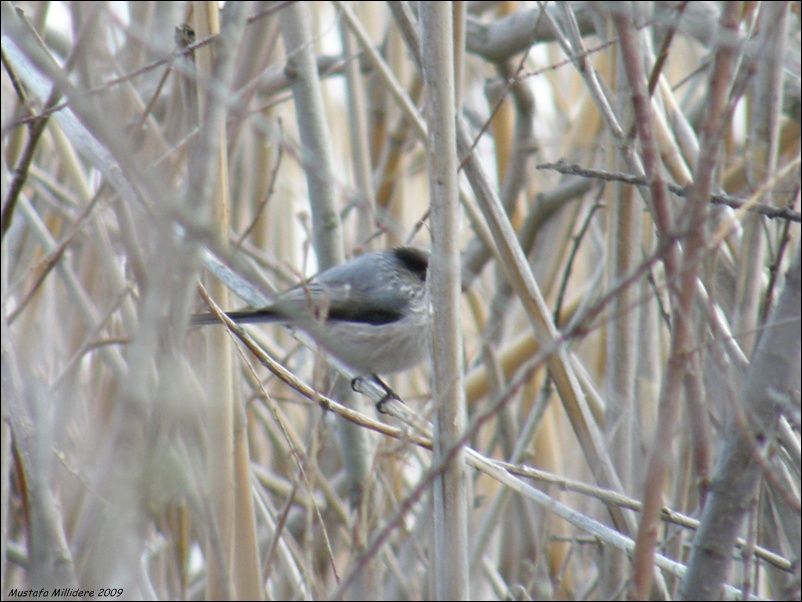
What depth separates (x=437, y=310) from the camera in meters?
1.50

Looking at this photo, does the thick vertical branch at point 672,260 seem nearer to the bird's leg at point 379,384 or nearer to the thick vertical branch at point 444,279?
the thick vertical branch at point 444,279

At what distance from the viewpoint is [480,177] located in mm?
1779

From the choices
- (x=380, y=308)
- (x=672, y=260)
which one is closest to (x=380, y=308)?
(x=380, y=308)

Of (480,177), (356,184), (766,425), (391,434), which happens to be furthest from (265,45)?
(766,425)

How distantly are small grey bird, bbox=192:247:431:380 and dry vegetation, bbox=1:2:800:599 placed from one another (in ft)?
0.50

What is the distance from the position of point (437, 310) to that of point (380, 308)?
5.54 feet

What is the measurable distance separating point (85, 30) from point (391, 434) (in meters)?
0.95

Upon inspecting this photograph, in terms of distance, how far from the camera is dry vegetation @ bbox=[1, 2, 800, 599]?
3.64 ft

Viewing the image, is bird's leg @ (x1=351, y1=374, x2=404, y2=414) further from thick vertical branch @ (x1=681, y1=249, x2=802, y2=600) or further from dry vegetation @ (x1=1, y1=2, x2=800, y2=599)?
thick vertical branch @ (x1=681, y1=249, x2=802, y2=600)

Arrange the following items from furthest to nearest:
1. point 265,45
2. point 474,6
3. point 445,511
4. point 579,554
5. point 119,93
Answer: point 474,6 → point 265,45 → point 579,554 → point 119,93 → point 445,511

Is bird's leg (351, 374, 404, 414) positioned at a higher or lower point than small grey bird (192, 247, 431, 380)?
lower

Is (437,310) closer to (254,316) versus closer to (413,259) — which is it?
(254,316)

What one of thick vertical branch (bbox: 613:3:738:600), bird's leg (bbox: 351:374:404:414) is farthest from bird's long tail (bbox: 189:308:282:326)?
thick vertical branch (bbox: 613:3:738:600)

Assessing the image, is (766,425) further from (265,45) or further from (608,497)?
(265,45)
